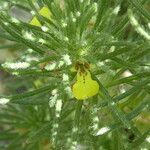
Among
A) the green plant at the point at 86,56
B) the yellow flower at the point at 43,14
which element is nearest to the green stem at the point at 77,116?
the green plant at the point at 86,56

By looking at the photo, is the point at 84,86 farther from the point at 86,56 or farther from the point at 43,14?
the point at 43,14

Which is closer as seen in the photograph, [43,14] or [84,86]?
[84,86]

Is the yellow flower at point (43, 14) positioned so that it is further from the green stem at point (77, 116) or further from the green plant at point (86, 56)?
the green stem at point (77, 116)

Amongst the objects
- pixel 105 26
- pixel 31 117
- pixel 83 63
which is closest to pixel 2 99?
Answer: pixel 83 63

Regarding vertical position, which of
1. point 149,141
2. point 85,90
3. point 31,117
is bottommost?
point 149,141

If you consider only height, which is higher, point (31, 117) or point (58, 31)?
point (31, 117)

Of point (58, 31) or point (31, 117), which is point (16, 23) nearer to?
point (58, 31)

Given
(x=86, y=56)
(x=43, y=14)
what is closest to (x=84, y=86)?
(x=86, y=56)

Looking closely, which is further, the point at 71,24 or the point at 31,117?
the point at 31,117
